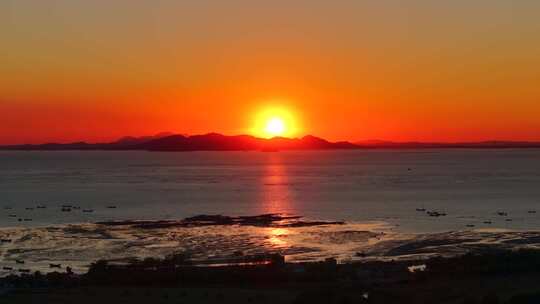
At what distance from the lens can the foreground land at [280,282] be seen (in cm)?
3178

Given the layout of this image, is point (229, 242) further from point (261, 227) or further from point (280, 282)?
point (280, 282)

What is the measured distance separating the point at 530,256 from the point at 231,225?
3028 cm

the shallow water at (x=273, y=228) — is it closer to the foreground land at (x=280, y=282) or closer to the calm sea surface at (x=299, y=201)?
the calm sea surface at (x=299, y=201)

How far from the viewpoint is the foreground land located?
31.8 metres

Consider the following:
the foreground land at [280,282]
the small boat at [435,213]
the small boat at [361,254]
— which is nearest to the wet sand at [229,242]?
the small boat at [361,254]

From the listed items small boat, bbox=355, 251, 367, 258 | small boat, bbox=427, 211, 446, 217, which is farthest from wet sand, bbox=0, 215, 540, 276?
small boat, bbox=427, 211, 446, 217

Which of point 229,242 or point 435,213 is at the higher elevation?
point 435,213

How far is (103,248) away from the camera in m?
49.6

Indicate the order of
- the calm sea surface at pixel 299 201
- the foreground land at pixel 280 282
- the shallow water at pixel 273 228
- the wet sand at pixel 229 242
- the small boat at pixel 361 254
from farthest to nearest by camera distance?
the calm sea surface at pixel 299 201 → the shallow water at pixel 273 228 → the wet sand at pixel 229 242 → the small boat at pixel 361 254 → the foreground land at pixel 280 282

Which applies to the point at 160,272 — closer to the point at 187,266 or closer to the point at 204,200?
the point at 187,266

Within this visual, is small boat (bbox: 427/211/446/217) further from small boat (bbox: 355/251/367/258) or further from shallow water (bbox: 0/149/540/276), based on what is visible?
small boat (bbox: 355/251/367/258)

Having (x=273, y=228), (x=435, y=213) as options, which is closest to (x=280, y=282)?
(x=273, y=228)

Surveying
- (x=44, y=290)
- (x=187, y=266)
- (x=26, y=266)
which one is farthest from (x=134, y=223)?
(x=44, y=290)

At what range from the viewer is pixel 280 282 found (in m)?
35.6
